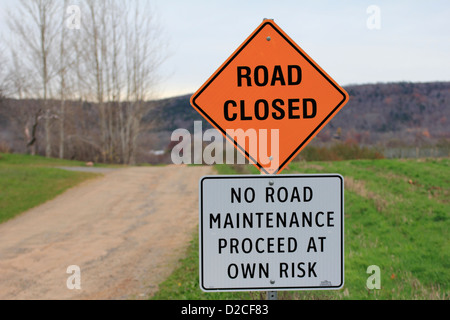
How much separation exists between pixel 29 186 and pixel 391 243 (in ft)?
47.2

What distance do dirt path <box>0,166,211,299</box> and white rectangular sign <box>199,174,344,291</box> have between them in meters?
4.59

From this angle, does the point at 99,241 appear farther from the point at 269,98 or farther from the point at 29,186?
the point at 269,98

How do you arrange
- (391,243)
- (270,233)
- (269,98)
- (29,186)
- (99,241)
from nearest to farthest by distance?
(270,233) → (269,98) → (391,243) → (99,241) → (29,186)

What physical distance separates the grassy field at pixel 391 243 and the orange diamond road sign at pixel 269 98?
3.09 m

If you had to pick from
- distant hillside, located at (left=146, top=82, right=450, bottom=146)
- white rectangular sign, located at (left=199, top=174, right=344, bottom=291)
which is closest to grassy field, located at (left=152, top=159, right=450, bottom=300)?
white rectangular sign, located at (left=199, top=174, right=344, bottom=291)

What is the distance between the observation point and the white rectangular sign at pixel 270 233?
9.61 feet

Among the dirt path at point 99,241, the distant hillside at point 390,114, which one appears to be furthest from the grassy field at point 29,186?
the distant hillside at point 390,114

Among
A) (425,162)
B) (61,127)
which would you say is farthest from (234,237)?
(61,127)

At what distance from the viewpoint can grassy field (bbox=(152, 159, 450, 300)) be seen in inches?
268

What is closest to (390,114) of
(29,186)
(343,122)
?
(343,122)

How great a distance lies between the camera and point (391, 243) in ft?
34.9

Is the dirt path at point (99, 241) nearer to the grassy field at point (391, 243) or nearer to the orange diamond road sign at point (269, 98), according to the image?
the grassy field at point (391, 243)

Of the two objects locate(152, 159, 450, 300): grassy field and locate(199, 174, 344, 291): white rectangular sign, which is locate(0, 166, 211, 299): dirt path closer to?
locate(152, 159, 450, 300): grassy field

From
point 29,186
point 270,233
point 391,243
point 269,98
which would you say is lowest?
point 391,243
